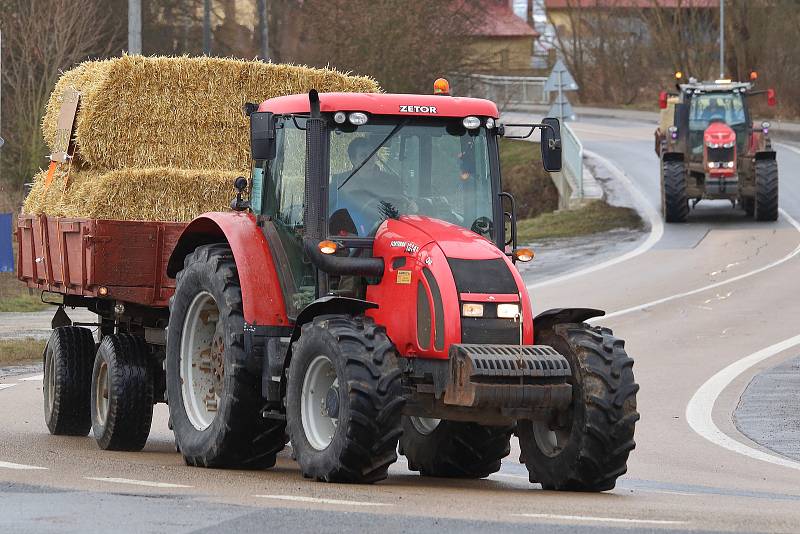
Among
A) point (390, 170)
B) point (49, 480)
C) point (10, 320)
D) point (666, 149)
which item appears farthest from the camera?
point (666, 149)

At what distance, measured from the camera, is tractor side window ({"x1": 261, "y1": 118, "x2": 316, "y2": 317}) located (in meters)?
10.6

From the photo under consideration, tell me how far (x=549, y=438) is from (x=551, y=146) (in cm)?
181

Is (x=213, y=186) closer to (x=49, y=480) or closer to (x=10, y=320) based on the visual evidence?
(x=49, y=480)

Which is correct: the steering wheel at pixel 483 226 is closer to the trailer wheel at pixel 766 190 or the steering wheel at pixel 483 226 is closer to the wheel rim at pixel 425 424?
the wheel rim at pixel 425 424

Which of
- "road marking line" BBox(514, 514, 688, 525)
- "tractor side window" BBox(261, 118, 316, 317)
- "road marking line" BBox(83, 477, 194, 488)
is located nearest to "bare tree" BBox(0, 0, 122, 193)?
"tractor side window" BBox(261, 118, 316, 317)

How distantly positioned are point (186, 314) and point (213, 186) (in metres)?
2.09

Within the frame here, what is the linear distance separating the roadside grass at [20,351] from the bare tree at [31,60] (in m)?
13.2

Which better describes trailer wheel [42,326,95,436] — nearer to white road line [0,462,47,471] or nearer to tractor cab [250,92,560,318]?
white road line [0,462,47,471]

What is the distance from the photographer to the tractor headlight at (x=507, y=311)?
972cm

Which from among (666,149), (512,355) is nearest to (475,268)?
(512,355)

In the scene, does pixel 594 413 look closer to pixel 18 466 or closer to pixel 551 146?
pixel 551 146

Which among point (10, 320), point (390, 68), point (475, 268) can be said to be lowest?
point (10, 320)

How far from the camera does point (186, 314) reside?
37.7 feet

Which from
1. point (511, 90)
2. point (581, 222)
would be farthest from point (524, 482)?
point (511, 90)
